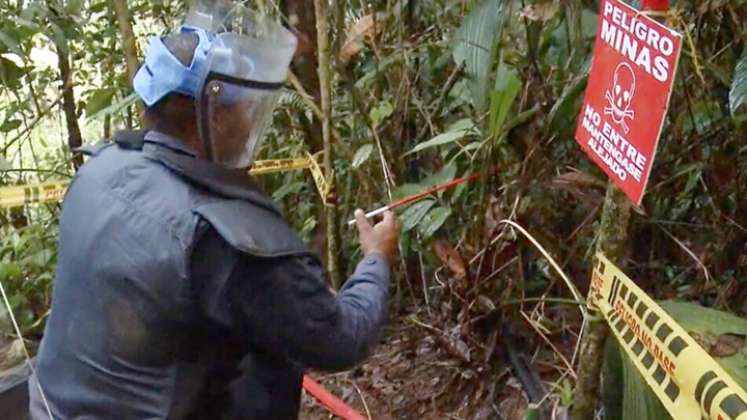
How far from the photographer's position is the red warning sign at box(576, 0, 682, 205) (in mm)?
1445

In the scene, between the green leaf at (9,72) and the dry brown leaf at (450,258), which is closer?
the dry brown leaf at (450,258)

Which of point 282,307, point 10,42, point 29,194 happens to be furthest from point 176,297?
point 29,194

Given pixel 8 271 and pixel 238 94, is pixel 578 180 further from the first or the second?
pixel 8 271

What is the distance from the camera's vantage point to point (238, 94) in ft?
5.66

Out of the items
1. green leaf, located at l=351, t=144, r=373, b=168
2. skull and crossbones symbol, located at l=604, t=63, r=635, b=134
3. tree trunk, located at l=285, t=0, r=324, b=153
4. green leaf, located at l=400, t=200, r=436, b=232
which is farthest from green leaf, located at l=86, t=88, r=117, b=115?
skull and crossbones symbol, located at l=604, t=63, r=635, b=134

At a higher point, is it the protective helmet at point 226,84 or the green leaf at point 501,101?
the protective helmet at point 226,84

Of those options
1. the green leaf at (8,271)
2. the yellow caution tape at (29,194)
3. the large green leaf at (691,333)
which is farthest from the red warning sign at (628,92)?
the green leaf at (8,271)

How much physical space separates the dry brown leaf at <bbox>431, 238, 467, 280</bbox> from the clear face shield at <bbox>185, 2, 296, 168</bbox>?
44.4 inches

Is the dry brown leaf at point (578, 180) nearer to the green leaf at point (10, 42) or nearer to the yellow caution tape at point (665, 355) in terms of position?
the yellow caution tape at point (665, 355)

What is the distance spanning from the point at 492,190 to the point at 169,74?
4.34 ft

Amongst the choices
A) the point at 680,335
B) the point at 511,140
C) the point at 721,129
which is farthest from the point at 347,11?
Answer: the point at 680,335

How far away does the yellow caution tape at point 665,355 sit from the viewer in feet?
4.39

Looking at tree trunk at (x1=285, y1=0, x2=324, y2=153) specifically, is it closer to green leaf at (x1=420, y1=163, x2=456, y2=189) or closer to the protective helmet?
green leaf at (x1=420, y1=163, x2=456, y2=189)

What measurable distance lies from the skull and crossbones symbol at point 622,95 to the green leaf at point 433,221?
118 centimetres
